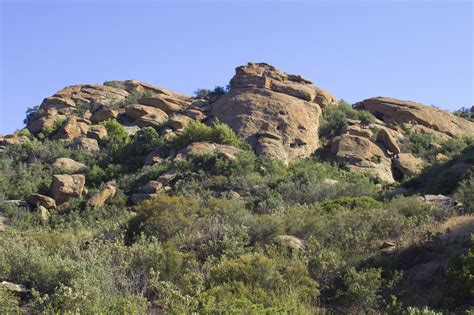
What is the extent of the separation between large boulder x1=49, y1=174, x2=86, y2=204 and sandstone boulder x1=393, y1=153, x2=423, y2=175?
1379 cm

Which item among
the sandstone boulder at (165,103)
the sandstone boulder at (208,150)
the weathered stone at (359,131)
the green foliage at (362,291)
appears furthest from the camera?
the sandstone boulder at (165,103)

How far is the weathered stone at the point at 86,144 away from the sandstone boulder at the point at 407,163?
1442cm

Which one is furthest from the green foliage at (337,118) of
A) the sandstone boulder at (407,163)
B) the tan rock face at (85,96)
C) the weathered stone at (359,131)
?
the tan rock face at (85,96)

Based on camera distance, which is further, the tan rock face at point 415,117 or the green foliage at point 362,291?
the tan rock face at point 415,117

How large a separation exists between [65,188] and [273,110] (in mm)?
11404

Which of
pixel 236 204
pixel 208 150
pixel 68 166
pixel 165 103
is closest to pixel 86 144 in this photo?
pixel 68 166

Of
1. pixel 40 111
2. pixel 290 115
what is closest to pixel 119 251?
pixel 290 115

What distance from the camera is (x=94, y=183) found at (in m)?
25.9

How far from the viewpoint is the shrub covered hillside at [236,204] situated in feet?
31.6

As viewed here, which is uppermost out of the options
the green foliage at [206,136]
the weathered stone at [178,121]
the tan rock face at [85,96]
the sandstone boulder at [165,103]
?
the tan rock face at [85,96]

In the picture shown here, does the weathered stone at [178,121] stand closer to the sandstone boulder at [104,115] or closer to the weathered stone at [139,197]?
the sandstone boulder at [104,115]

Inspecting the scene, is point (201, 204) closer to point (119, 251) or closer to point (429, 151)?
point (119, 251)

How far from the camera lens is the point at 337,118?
32156mm

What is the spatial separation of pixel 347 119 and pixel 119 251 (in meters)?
22.1
